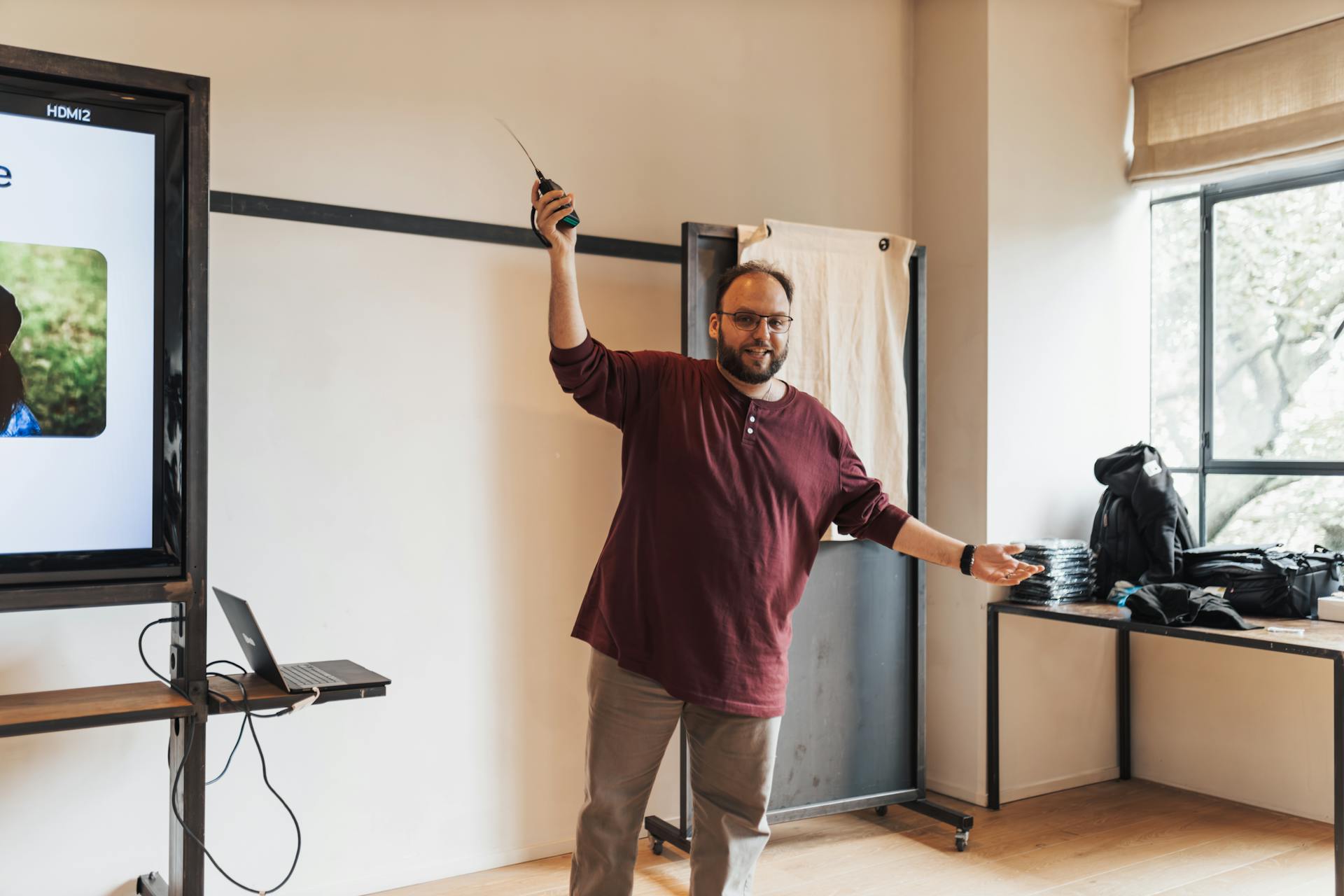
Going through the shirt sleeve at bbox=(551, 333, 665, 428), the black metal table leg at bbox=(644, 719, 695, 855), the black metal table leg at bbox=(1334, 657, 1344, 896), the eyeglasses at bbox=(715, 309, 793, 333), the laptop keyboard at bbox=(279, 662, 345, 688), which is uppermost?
the eyeglasses at bbox=(715, 309, 793, 333)

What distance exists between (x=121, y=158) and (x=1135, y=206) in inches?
148

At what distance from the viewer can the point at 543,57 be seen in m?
3.33

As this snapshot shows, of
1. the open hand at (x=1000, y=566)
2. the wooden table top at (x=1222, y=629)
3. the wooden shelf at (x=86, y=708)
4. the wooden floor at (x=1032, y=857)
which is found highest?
the open hand at (x=1000, y=566)

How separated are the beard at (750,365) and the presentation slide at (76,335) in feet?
4.01

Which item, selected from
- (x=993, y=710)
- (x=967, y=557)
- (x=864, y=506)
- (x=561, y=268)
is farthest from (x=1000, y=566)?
(x=993, y=710)

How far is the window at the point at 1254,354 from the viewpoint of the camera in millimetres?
3902

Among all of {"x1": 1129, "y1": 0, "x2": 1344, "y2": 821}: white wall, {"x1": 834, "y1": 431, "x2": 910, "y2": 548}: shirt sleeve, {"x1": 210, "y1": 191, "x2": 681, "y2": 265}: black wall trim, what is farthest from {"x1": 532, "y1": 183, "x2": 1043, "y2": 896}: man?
{"x1": 1129, "y1": 0, "x2": 1344, "y2": 821}: white wall

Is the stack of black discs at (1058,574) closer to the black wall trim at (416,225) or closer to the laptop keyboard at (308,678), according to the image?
the black wall trim at (416,225)

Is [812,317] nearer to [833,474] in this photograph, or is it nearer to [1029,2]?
[833,474]

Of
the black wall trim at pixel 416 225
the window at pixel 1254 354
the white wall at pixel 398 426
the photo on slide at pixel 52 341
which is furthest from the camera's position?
the window at pixel 1254 354

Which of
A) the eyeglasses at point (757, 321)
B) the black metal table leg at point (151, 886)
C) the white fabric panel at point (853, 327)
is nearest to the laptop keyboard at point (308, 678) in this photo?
the black metal table leg at point (151, 886)

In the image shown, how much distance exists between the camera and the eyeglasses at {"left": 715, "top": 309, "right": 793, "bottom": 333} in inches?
97.4

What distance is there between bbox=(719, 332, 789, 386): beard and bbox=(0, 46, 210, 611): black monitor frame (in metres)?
1.13

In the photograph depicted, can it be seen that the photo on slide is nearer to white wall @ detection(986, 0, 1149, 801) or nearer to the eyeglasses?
the eyeglasses
